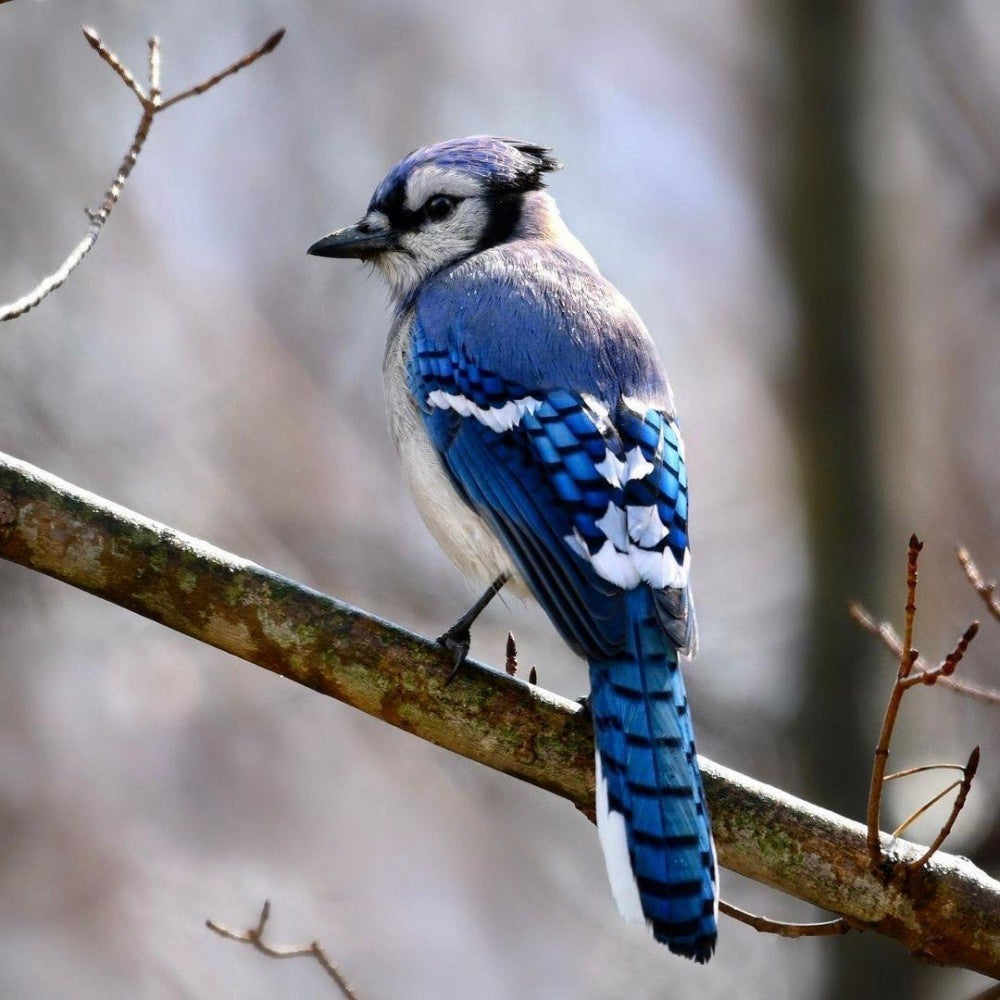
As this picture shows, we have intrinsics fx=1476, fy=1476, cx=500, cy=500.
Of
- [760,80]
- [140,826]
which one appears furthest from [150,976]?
[760,80]

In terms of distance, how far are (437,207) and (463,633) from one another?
4.24 ft

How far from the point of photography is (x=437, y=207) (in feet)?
11.8

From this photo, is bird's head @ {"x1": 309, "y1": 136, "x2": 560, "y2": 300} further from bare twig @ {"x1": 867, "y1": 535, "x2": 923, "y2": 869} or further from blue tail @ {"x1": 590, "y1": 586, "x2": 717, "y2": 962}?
bare twig @ {"x1": 867, "y1": 535, "x2": 923, "y2": 869}

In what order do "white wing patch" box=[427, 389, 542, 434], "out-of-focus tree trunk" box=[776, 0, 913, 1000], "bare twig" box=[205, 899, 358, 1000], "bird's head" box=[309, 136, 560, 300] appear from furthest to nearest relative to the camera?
"out-of-focus tree trunk" box=[776, 0, 913, 1000] → "bird's head" box=[309, 136, 560, 300] → "white wing patch" box=[427, 389, 542, 434] → "bare twig" box=[205, 899, 358, 1000]

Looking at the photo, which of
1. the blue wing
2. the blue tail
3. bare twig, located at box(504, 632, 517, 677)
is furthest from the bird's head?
the blue tail

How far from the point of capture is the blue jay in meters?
2.33

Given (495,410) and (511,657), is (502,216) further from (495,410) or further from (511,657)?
(511,657)

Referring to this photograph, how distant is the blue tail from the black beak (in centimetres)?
142

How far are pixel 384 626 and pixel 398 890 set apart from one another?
301cm

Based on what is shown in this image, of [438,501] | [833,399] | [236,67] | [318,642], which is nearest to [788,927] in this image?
[318,642]

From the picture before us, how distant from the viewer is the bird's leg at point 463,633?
8.34ft

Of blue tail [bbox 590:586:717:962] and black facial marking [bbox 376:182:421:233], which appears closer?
blue tail [bbox 590:586:717:962]

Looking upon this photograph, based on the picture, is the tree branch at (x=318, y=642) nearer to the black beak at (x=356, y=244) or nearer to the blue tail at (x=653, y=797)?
the blue tail at (x=653, y=797)

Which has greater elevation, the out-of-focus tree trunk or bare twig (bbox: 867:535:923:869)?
the out-of-focus tree trunk
